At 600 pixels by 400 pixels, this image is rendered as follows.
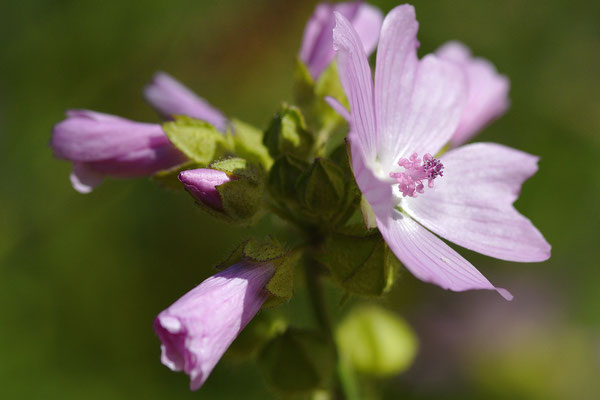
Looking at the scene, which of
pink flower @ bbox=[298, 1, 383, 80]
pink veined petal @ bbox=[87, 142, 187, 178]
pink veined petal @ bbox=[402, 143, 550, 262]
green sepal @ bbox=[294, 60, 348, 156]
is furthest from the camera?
pink flower @ bbox=[298, 1, 383, 80]

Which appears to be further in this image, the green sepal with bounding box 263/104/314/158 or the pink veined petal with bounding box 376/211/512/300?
the green sepal with bounding box 263/104/314/158

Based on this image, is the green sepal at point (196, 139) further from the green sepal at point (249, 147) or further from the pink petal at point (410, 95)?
the pink petal at point (410, 95)

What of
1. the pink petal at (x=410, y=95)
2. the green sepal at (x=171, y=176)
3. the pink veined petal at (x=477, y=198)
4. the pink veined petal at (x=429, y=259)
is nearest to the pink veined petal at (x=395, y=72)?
the pink petal at (x=410, y=95)

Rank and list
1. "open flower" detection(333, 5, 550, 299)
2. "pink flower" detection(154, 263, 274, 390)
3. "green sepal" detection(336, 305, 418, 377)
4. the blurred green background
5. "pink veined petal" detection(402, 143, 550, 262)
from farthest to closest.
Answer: the blurred green background
"green sepal" detection(336, 305, 418, 377)
"pink veined petal" detection(402, 143, 550, 262)
"open flower" detection(333, 5, 550, 299)
"pink flower" detection(154, 263, 274, 390)

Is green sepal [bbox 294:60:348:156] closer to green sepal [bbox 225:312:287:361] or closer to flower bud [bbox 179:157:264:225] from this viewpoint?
flower bud [bbox 179:157:264:225]

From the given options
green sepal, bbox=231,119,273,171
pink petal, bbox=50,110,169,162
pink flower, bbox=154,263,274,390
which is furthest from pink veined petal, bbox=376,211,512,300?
pink petal, bbox=50,110,169,162

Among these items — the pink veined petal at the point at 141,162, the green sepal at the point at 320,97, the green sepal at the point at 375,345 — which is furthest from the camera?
the green sepal at the point at 375,345

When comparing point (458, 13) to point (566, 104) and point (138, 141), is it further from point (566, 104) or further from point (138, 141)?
point (138, 141)
